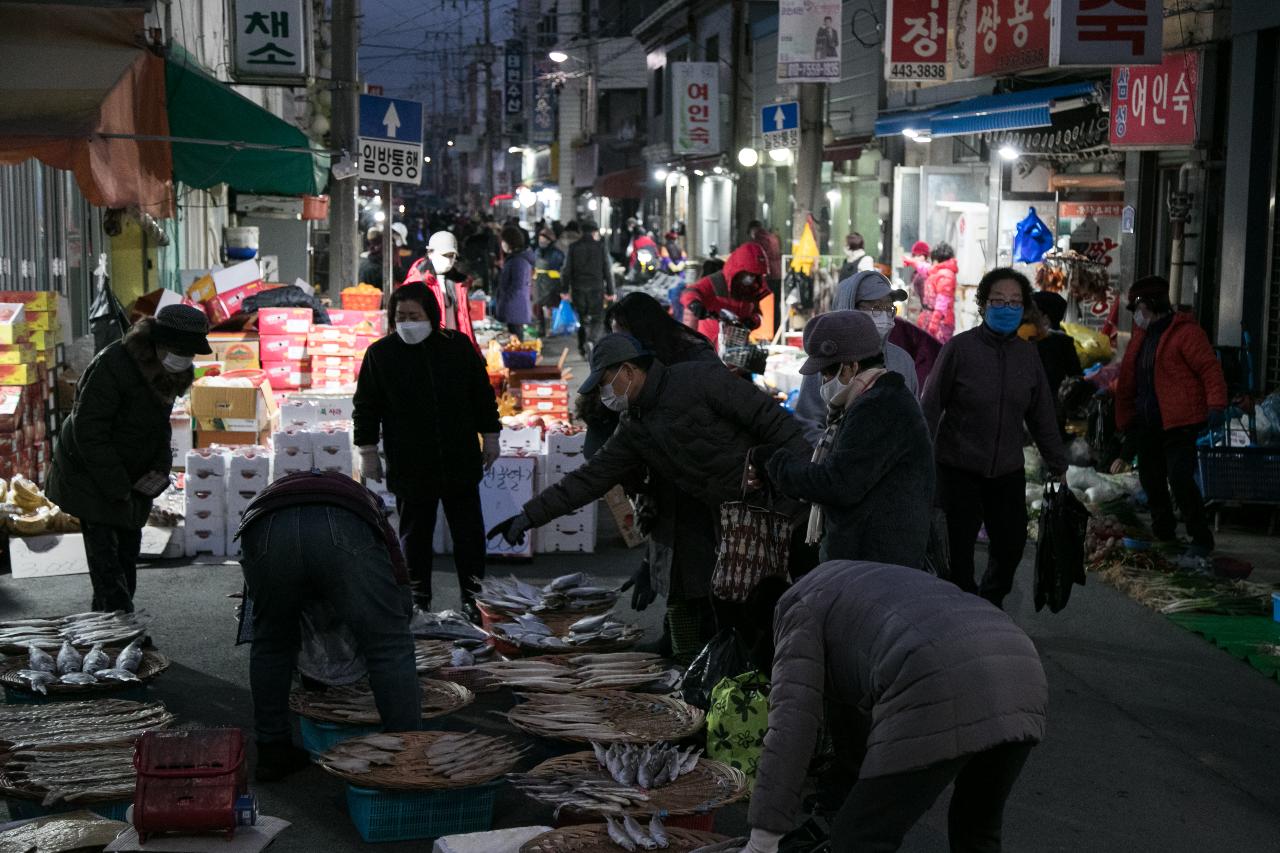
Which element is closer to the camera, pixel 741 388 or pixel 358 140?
pixel 741 388

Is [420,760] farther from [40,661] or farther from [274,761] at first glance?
[40,661]

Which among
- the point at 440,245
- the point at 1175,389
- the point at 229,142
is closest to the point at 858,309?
the point at 1175,389

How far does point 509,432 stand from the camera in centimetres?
1212

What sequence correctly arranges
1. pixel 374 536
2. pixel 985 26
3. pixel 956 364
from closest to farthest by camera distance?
pixel 374 536 < pixel 956 364 < pixel 985 26

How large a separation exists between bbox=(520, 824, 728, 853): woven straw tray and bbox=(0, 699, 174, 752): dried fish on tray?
6.92ft

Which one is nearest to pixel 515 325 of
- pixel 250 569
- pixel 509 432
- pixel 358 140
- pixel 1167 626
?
pixel 358 140

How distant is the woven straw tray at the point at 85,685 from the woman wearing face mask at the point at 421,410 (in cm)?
176

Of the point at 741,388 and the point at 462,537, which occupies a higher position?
the point at 741,388

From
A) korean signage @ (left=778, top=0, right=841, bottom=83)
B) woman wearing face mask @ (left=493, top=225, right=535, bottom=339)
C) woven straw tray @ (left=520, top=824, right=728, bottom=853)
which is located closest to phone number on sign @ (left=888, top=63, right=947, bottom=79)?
korean signage @ (left=778, top=0, right=841, bottom=83)

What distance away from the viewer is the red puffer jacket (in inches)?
438

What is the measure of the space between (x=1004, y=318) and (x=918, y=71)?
480 inches

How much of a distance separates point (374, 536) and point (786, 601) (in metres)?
2.65

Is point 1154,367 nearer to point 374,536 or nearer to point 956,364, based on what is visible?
point 956,364

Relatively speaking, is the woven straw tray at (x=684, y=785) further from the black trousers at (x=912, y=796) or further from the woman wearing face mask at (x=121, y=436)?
the woman wearing face mask at (x=121, y=436)
